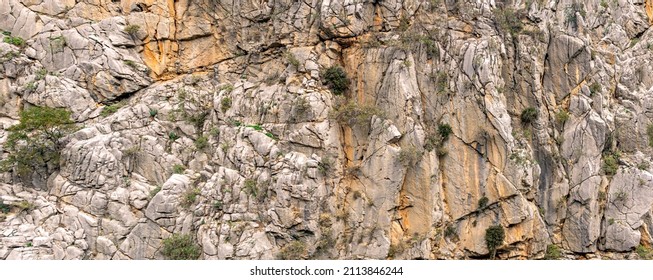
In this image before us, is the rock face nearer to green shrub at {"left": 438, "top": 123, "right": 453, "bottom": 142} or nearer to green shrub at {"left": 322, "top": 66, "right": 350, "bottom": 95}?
green shrub at {"left": 438, "top": 123, "right": 453, "bottom": 142}

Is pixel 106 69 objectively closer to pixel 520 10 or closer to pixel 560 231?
pixel 520 10

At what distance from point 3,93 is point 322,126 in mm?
20481

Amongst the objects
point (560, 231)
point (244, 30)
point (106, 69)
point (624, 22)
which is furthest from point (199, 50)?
point (624, 22)

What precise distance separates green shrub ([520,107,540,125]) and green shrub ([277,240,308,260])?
15784mm

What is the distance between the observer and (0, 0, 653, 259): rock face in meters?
23.9

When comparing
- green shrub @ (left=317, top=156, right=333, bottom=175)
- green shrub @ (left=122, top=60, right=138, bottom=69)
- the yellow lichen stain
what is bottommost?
green shrub @ (left=317, top=156, right=333, bottom=175)

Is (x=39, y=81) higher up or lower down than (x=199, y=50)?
lower down

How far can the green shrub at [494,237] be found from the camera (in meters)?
24.6

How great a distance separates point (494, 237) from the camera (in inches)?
969

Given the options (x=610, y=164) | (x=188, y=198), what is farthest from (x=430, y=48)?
(x=188, y=198)

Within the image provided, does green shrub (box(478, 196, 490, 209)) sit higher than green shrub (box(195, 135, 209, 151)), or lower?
lower

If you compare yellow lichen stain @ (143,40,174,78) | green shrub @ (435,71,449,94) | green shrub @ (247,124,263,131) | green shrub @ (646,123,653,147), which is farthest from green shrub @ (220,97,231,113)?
green shrub @ (646,123,653,147)

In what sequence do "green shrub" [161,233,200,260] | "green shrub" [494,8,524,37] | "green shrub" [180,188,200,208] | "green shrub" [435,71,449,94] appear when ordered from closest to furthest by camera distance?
"green shrub" [161,233,200,260]
"green shrub" [180,188,200,208]
"green shrub" [435,71,449,94]
"green shrub" [494,8,524,37]

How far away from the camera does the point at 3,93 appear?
27266mm
